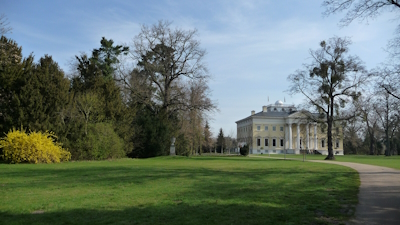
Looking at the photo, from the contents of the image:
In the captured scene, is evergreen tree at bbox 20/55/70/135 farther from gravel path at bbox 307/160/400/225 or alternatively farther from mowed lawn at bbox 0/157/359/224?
gravel path at bbox 307/160/400/225

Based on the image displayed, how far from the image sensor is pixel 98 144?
Answer: 29.2 meters

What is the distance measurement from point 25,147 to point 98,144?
7100 millimetres

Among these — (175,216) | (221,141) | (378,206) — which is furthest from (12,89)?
(221,141)

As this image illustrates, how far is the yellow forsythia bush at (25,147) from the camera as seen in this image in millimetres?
22641

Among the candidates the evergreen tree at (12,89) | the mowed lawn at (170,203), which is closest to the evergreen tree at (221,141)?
the evergreen tree at (12,89)

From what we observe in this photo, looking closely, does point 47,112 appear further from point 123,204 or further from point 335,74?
point 335,74

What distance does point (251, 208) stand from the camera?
296 inches

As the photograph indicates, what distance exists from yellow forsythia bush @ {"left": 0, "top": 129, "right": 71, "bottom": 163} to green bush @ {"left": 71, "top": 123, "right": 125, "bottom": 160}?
4114mm

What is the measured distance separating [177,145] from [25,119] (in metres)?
20.5

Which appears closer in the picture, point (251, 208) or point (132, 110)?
point (251, 208)

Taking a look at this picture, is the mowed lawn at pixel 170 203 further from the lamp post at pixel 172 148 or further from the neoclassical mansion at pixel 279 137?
the neoclassical mansion at pixel 279 137

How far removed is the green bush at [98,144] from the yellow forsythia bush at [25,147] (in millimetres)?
4114

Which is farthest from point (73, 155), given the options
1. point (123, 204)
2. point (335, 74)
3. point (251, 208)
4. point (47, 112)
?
point (335, 74)

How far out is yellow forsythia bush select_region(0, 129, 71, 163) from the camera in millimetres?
22641
